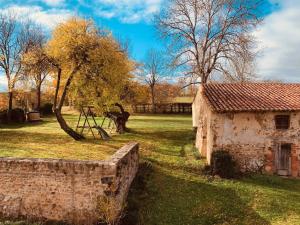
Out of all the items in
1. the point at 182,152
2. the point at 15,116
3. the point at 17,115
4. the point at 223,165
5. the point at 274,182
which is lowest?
the point at 274,182

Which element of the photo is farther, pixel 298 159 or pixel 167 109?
pixel 167 109

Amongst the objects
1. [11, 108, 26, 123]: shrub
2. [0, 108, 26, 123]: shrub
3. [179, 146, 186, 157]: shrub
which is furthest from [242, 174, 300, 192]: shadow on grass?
[11, 108, 26, 123]: shrub

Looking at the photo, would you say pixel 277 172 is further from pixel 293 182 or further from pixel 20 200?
pixel 20 200

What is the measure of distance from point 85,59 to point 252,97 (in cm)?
1208

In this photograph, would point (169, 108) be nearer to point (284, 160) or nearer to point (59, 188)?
point (284, 160)

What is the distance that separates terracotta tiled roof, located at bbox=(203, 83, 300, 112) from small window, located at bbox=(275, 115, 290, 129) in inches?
27.1

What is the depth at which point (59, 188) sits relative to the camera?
12883mm

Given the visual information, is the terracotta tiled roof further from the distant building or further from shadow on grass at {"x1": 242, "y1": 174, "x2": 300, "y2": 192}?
the distant building

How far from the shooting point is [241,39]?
3359 cm

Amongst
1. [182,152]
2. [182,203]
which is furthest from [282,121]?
[182,203]

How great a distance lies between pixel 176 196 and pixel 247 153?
7.09 meters

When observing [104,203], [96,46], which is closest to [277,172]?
[104,203]

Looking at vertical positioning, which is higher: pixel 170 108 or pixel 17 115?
pixel 170 108

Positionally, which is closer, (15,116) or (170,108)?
(15,116)
